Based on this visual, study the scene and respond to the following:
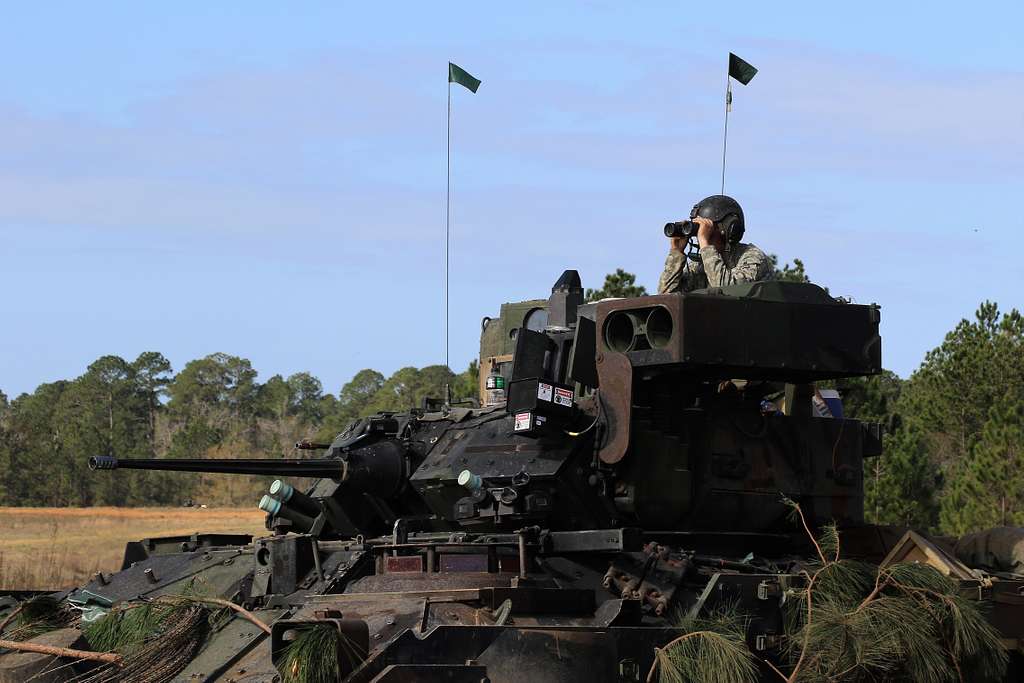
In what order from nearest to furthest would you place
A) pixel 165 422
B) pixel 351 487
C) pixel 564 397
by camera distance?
pixel 564 397, pixel 351 487, pixel 165 422

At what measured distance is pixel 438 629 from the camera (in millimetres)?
10195

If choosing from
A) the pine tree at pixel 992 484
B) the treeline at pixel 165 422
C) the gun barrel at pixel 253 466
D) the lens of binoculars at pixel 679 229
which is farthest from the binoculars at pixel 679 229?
the treeline at pixel 165 422

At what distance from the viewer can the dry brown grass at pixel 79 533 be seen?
2998 centimetres

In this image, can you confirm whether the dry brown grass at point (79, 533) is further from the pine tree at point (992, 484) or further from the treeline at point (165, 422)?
the pine tree at point (992, 484)

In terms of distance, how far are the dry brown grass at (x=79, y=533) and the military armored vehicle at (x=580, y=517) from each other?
13.1m

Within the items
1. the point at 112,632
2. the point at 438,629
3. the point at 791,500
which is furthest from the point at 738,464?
the point at 112,632

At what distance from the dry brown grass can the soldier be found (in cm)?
1481

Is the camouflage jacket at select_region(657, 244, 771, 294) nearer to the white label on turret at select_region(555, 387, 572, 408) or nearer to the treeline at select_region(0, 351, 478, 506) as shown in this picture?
the white label on turret at select_region(555, 387, 572, 408)

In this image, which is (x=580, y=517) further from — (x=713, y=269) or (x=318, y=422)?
(x=318, y=422)

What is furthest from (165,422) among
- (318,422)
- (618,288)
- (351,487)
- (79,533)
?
(351,487)

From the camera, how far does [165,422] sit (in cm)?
6825

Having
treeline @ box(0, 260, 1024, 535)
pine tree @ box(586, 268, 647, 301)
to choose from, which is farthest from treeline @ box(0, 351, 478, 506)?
pine tree @ box(586, 268, 647, 301)

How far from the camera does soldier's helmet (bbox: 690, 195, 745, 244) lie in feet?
46.1

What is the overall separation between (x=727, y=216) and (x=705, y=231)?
23cm
